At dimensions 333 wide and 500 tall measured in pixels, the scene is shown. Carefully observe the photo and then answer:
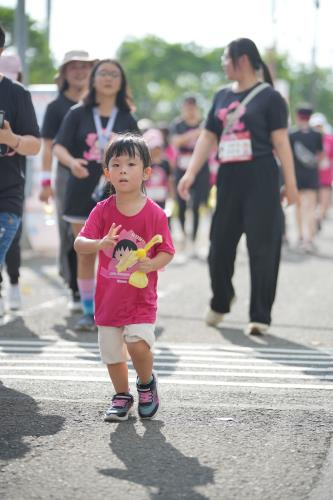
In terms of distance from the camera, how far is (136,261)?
17.1 feet

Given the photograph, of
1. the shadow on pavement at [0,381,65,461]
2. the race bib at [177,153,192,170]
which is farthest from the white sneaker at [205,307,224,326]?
the race bib at [177,153,192,170]

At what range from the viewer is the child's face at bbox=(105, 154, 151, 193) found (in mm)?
5328

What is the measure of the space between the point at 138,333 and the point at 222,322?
4.10 meters

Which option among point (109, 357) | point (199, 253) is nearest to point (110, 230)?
point (109, 357)

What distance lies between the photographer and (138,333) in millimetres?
5324

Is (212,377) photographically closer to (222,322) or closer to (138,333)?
(138,333)

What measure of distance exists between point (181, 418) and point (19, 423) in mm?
732

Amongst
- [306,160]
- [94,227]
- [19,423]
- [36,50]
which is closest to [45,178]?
[94,227]

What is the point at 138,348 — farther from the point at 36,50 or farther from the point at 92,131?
the point at 36,50

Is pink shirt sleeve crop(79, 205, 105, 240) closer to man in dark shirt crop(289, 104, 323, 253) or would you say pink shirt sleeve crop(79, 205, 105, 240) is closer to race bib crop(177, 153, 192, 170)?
race bib crop(177, 153, 192, 170)

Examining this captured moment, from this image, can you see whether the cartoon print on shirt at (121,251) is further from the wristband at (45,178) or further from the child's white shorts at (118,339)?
the wristband at (45,178)

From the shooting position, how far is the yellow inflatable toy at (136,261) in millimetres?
5211

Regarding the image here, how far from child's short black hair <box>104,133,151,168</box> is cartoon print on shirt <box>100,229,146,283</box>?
33 cm

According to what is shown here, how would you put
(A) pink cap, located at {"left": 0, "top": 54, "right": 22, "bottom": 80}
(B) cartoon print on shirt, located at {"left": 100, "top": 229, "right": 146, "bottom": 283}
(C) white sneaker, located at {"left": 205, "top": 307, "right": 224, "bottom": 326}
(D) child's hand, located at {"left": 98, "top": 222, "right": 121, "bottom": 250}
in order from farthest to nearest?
(C) white sneaker, located at {"left": 205, "top": 307, "right": 224, "bottom": 326} < (A) pink cap, located at {"left": 0, "top": 54, "right": 22, "bottom": 80} < (B) cartoon print on shirt, located at {"left": 100, "top": 229, "right": 146, "bottom": 283} < (D) child's hand, located at {"left": 98, "top": 222, "right": 121, "bottom": 250}
